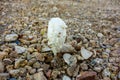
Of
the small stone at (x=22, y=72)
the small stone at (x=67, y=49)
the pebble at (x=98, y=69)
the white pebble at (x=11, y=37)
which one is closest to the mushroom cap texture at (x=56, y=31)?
the small stone at (x=67, y=49)

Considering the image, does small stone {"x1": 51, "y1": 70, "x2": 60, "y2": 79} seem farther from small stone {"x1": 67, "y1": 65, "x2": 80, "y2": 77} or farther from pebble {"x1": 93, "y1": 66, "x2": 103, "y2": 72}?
pebble {"x1": 93, "y1": 66, "x2": 103, "y2": 72}

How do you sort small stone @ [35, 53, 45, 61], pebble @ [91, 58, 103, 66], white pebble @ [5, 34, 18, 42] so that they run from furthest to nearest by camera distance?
white pebble @ [5, 34, 18, 42] → pebble @ [91, 58, 103, 66] → small stone @ [35, 53, 45, 61]

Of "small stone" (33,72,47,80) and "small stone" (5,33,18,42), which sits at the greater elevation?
"small stone" (5,33,18,42)

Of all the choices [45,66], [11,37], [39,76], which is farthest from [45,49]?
[11,37]

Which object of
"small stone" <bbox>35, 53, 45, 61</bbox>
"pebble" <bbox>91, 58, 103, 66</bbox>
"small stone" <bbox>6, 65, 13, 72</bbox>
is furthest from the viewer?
"pebble" <bbox>91, 58, 103, 66</bbox>

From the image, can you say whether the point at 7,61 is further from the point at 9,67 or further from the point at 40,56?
the point at 40,56

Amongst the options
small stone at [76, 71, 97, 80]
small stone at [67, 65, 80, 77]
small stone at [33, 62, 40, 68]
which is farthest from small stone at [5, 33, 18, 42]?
small stone at [76, 71, 97, 80]

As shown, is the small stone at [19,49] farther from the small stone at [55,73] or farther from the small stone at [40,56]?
the small stone at [55,73]
